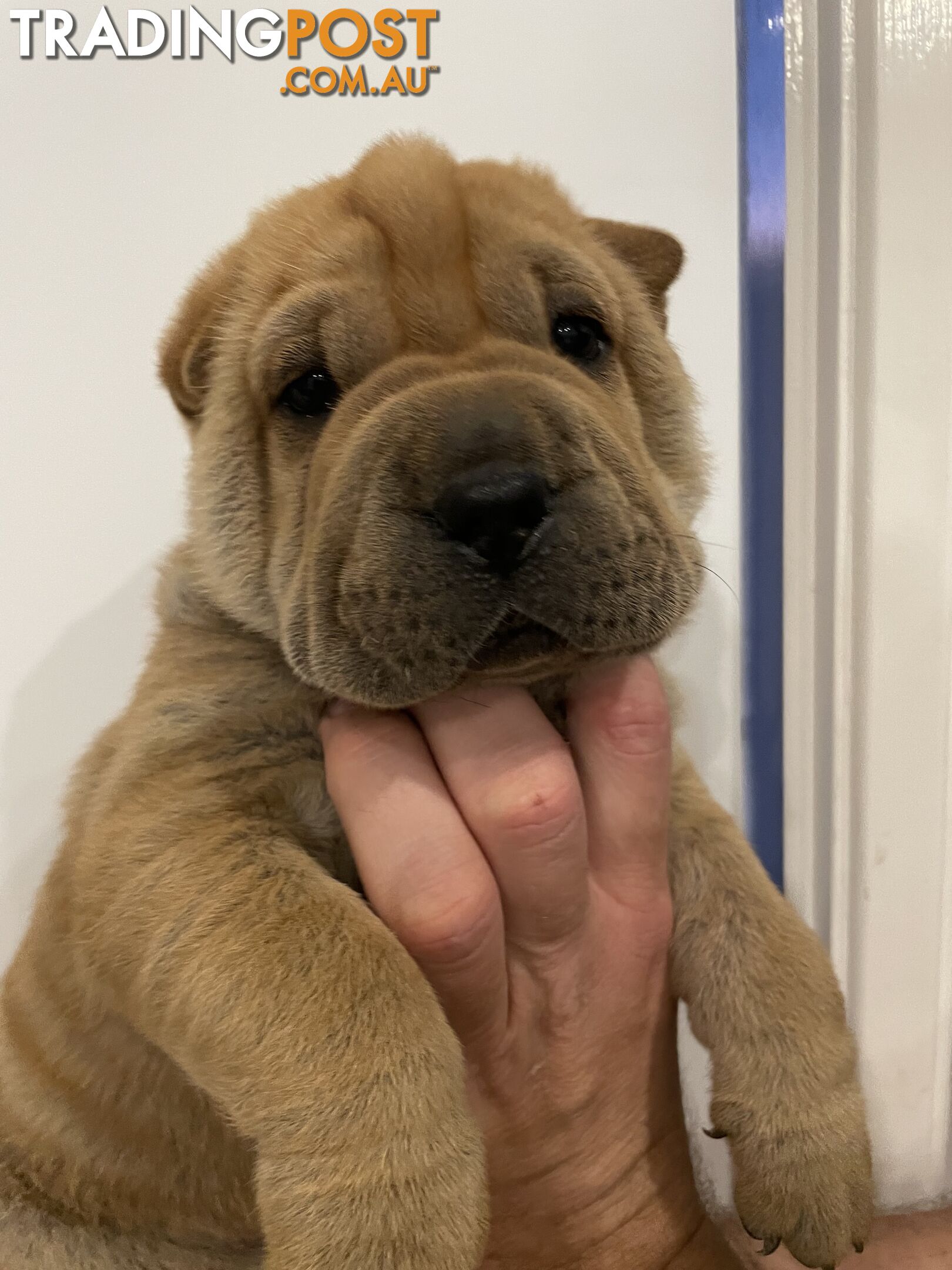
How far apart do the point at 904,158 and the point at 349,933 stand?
2.09 meters

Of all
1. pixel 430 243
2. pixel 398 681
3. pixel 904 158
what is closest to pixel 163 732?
pixel 398 681

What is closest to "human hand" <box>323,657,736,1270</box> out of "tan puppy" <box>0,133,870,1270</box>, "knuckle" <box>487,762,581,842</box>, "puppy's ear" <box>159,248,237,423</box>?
"knuckle" <box>487,762,581,842</box>

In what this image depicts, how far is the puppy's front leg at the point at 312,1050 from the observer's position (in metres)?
0.91

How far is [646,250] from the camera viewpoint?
1.61 metres

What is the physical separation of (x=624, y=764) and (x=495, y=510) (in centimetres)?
59

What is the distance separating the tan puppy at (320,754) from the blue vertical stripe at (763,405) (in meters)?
0.68

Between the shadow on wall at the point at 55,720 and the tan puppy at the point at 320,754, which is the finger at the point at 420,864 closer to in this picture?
the tan puppy at the point at 320,754

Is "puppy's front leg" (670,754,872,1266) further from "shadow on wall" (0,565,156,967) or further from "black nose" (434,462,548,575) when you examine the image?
"shadow on wall" (0,565,156,967)

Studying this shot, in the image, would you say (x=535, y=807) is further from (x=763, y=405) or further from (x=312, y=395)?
(x=763, y=405)

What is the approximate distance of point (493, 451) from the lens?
3.17 ft

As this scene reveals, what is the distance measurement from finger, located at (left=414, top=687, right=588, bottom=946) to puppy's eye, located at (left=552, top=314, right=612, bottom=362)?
61 cm

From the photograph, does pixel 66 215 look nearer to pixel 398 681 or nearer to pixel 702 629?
pixel 398 681

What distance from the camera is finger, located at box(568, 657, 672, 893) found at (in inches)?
52.9

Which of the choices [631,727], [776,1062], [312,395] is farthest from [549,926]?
[312,395]
